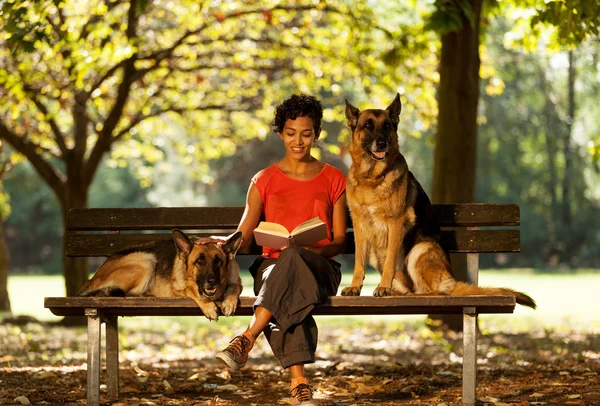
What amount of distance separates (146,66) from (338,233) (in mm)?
10754

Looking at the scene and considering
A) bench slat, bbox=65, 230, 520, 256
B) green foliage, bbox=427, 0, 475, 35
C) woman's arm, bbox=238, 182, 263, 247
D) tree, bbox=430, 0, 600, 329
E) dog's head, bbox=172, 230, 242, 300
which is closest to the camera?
dog's head, bbox=172, 230, 242, 300

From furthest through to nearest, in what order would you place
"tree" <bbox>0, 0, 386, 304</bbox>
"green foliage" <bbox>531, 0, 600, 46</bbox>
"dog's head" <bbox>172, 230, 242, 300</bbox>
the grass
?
the grass
"tree" <bbox>0, 0, 386, 304</bbox>
"green foliage" <bbox>531, 0, 600, 46</bbox>
"dog's head" <bbox>172, 230, 242, 300</bbox>

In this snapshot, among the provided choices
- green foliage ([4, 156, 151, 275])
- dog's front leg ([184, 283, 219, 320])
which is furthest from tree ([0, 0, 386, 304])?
green foliage ([4, 156, 151, 275])

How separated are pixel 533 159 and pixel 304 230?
158 ft

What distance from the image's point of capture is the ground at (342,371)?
21.0ft

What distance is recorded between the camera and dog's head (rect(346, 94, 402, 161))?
19.9 ft

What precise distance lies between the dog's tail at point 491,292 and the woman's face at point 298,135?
4.76ft

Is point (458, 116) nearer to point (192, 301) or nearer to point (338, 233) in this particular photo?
point (338, 233)

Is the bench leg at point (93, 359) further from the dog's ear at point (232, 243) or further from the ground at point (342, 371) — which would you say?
the dog's ear at point (232, 243)

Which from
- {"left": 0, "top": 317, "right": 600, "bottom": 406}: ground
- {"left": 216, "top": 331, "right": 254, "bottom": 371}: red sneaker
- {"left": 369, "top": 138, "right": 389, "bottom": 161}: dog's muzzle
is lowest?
{"left": 0, "top": 317, "right": 600, "bottom": 406}: ground

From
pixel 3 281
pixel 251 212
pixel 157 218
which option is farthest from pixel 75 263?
pixel 251 212

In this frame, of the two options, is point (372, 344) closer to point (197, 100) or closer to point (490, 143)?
point (197, 100)

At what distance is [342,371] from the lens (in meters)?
7.91

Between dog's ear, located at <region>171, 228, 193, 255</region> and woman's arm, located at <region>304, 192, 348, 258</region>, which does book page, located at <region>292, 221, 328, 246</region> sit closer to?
woman's arm, located at <region>304, 192, 348, 258</region>
